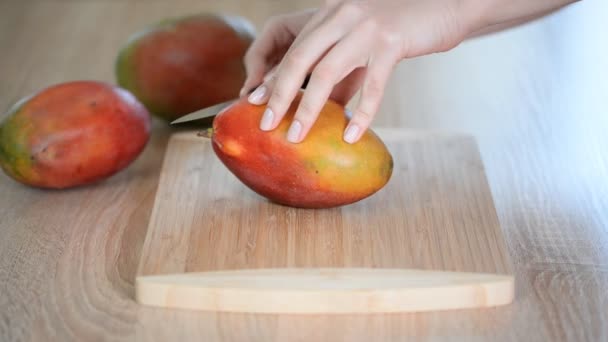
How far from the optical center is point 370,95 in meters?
1.24

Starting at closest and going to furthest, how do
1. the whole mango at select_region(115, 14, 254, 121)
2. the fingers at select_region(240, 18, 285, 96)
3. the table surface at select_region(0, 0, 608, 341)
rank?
1. the table surface at select_region(0, 0, 608, 341)
2. the fingers at select_region(240, 18, 285, 96)
3. the whole mango at select_region(115, 14, 254, 121)

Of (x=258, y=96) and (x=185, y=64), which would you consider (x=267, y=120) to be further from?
(x=185, y=64)

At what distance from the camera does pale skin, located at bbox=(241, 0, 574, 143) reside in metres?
1.21

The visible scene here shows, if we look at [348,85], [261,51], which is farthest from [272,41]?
[348,85]

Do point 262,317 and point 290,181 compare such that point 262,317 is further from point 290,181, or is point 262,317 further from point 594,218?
point 594,218

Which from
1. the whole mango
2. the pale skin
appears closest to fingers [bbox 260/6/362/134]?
the pale skin

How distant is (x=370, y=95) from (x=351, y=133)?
0.22ft

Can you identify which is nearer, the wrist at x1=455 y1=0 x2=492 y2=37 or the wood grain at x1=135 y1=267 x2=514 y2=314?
the wood grain at x1=135 y1=267 x2=514 y2=314

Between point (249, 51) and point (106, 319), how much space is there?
0.58 metres

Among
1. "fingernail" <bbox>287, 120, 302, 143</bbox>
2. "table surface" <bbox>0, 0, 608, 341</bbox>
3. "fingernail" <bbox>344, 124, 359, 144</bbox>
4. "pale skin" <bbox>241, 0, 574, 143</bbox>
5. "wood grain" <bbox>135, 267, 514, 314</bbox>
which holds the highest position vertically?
"pale skin" <bbox>241, 0, 574, 143</bbox>

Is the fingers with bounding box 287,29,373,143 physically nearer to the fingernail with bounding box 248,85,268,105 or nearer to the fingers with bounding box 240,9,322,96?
the fingernail with bounding box 248,85,268,105

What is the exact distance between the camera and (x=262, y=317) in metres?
1.14

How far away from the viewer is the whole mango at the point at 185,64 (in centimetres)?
162

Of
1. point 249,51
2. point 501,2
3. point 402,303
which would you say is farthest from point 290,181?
point 501,2
